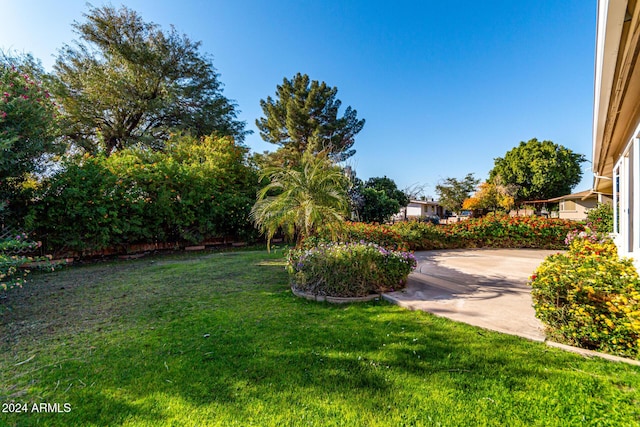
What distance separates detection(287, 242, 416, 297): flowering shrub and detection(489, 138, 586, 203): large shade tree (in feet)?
94.0

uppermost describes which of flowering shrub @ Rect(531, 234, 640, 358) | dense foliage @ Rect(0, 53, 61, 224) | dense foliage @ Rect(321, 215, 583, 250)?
dense foliage @ Rect(0, 53, 61, 224)

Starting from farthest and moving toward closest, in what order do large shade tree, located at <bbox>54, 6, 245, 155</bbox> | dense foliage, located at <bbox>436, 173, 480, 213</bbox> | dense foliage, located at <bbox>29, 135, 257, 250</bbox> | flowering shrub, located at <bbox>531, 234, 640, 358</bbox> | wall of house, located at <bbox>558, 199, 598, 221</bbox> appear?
dense foliage, located at <bbox>436, 173, 480, 213</bbox> < wall of house, located at <bbox>558, 199, 598, 221</bbox> < large shade tree, located at <bbox>54, 6, 245, 155</bbox> < dense foliage, located at <bbox>29, 135, 257, 250</bbox> < flowering shrub, located at <bbox>531, 234, 640, 358</bbox>

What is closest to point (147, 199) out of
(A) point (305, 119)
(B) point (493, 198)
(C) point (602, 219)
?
(A) point (305, 119)

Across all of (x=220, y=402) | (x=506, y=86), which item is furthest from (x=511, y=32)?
(x=220, y=402)

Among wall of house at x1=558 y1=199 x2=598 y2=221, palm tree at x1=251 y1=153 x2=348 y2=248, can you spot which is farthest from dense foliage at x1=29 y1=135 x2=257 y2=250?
wall of house at x1=558 y1=199 x2=598 y2=221

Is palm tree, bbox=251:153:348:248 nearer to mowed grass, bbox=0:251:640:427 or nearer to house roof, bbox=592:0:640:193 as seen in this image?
mowed grass, bbox=0:251:640:427

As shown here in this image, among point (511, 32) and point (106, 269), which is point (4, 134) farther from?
point (511, 32)

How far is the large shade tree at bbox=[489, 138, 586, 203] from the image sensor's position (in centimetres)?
2520

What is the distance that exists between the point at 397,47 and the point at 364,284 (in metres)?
10.3

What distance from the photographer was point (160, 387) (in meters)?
1.89

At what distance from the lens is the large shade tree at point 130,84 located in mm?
13117

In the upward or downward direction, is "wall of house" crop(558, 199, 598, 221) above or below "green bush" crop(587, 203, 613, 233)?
above

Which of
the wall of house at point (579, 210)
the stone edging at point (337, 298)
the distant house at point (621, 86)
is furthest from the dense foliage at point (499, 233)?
the wall of house at point (579, 210)

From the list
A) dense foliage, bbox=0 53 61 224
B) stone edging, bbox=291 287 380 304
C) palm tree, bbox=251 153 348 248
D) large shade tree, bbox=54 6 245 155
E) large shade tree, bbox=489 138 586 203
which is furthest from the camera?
large shade tree, bbox=489 138 586 203
